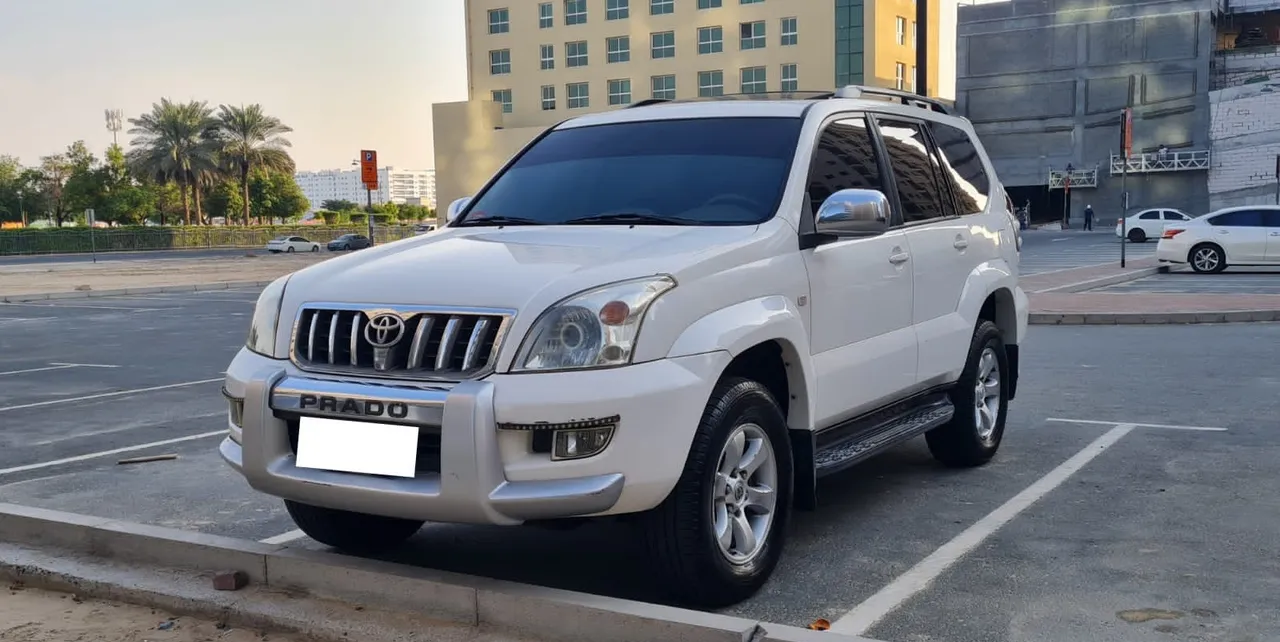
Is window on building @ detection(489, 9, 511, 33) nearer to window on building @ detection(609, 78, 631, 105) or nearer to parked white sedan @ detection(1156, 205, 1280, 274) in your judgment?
window on building @ detection(609, 78, 631, 105)

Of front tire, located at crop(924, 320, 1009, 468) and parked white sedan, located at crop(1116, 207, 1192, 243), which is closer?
front tire, located at crop(924, 320, 1009, 468)

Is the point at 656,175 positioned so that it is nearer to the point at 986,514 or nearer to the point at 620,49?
the point at 986,514

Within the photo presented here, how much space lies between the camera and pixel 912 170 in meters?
5.93

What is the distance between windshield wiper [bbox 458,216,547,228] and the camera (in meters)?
5.06

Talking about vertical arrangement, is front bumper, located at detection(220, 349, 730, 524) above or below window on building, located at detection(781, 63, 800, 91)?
below

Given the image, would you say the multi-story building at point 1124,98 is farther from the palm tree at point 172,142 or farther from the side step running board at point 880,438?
the side step running board at point 880,438

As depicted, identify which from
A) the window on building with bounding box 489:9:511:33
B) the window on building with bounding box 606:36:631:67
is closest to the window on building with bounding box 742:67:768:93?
the window on building with bounding box 606:36:631:67

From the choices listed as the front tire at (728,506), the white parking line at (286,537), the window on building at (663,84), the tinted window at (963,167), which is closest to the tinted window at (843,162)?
the tinted window at (963,167)

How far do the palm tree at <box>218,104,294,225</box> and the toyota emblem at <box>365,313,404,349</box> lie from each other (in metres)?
78.0

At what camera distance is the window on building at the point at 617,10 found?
7056cm

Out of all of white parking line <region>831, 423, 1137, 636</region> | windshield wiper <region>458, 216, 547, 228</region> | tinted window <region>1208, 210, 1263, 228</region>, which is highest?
windshield wiper <region>458, 216, 547, 228</region>

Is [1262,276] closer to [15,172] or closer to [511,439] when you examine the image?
[511,439]

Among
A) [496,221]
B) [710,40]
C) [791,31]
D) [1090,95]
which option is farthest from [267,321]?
[1090,95]

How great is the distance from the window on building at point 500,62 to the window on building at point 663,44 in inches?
389
